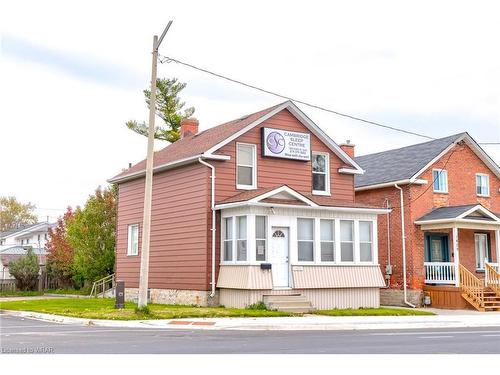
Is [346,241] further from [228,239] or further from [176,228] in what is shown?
[176,228]

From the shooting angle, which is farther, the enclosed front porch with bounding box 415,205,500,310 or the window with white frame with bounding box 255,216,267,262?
the enclosed front porch with bounding box 415,205,500,310

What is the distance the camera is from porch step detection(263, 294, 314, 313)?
78.5 feet

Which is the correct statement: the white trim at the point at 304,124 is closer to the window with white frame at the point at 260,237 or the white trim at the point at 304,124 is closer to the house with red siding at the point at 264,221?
the house with red siding at the point at 264,221

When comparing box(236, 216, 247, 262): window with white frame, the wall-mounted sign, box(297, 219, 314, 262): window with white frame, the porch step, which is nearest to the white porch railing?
box(297, 219, 314, 262): window with white frame

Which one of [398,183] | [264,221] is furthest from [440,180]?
[264,221]

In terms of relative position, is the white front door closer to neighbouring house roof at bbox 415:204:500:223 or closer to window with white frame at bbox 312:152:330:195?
window with white frame at bbox 312:152:330:195

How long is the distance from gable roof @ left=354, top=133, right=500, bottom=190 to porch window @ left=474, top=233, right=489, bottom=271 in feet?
12.0

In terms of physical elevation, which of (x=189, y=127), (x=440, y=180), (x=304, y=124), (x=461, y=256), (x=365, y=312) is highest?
(x=189, y=127)

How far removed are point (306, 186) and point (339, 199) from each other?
1920 millimetres

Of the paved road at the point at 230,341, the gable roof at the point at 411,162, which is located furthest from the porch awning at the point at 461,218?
the paved road at the point at 230,341

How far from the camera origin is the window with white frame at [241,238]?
24984 mm

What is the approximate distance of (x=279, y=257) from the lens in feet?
83.4

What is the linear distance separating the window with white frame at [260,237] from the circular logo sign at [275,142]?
13.2ft

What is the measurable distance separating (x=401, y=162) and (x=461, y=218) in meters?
5.36
